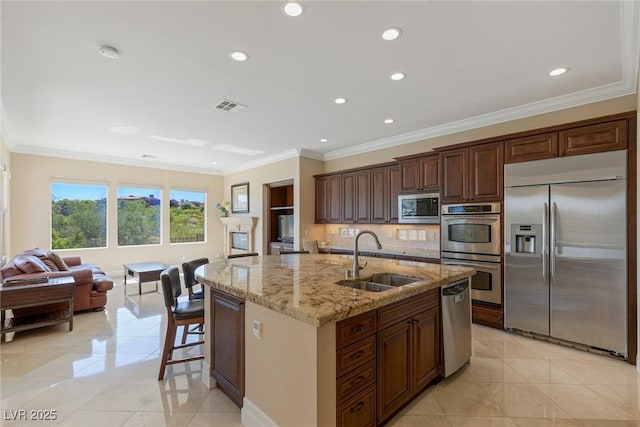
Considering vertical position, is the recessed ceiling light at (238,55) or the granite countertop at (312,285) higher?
the recessed ceiling light at (238,55)

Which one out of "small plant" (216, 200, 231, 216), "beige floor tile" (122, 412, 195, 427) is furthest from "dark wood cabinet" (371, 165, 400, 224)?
"small plant" (216, 200, 231, 216)

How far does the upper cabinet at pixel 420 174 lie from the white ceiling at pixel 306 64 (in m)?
0.54

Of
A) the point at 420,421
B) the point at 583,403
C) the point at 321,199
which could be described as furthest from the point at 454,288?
the point at 321,199

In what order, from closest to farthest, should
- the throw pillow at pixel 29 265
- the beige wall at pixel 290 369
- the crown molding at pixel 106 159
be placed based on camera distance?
1. the beige wall at pixel 290 369
2. the throw pillow at pixel 29 265
3. the crown molding at pixel 106 159

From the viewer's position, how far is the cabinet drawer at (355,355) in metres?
1.67

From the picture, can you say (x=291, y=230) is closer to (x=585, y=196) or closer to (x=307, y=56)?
(x=307, y=56)

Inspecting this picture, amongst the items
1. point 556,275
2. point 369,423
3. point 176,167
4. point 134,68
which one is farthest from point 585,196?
point 176,167

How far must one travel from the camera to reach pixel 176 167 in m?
8.03

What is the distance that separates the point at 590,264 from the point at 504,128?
6.49 ft

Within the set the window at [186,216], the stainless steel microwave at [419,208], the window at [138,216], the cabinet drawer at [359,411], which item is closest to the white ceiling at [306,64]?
the stainless steel microwave at [419,208]

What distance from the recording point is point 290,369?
171 cm

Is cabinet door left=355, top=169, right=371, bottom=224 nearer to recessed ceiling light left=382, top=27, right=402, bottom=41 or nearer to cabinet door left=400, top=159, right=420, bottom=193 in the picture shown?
cabinet door left=400, top=159, right=420, bottom=193

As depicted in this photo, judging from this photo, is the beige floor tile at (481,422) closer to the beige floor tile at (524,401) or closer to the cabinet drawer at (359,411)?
the beige floor tile at (524,401)

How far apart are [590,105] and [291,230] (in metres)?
5.41
